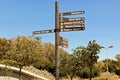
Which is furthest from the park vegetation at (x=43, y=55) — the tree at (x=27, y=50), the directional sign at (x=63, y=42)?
the directional sign at (x=63, y=42)

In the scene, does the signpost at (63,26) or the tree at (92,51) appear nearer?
the signpost at (63,26)

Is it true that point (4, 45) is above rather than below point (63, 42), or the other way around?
below

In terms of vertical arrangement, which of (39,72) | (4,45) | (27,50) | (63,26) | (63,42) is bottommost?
(39,72)

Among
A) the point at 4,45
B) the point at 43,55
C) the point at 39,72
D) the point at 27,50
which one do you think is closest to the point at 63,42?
the point at 27,50

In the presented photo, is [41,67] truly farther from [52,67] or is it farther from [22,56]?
[22,56]

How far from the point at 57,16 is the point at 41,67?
65.9 m

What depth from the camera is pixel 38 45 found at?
50.0 meters

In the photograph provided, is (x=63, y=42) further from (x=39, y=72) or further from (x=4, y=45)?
(x=4, y=45)

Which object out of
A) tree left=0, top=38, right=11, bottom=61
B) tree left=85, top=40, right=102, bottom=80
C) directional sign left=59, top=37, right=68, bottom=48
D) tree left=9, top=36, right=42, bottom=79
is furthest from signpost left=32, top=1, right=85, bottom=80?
tree left=0, top=38, right=11, bottom=61

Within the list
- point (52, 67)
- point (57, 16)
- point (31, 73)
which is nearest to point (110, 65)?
point (52, 67)

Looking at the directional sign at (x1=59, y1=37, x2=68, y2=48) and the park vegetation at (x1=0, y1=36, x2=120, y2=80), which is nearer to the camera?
the directional sign at (x1=59, y1=37, x2=68, y2=48)

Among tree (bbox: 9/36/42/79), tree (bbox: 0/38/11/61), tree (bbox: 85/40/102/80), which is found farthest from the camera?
tree (bbox: 0/38/11/61)

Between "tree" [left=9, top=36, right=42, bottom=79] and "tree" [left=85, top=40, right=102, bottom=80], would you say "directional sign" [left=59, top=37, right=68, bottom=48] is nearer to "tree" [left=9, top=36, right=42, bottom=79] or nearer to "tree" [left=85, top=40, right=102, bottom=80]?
"tree" [left=9, top=36, right=42, bottom=79]

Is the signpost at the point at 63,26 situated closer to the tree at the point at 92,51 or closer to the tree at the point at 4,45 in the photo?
the tree at the point at 92,51
